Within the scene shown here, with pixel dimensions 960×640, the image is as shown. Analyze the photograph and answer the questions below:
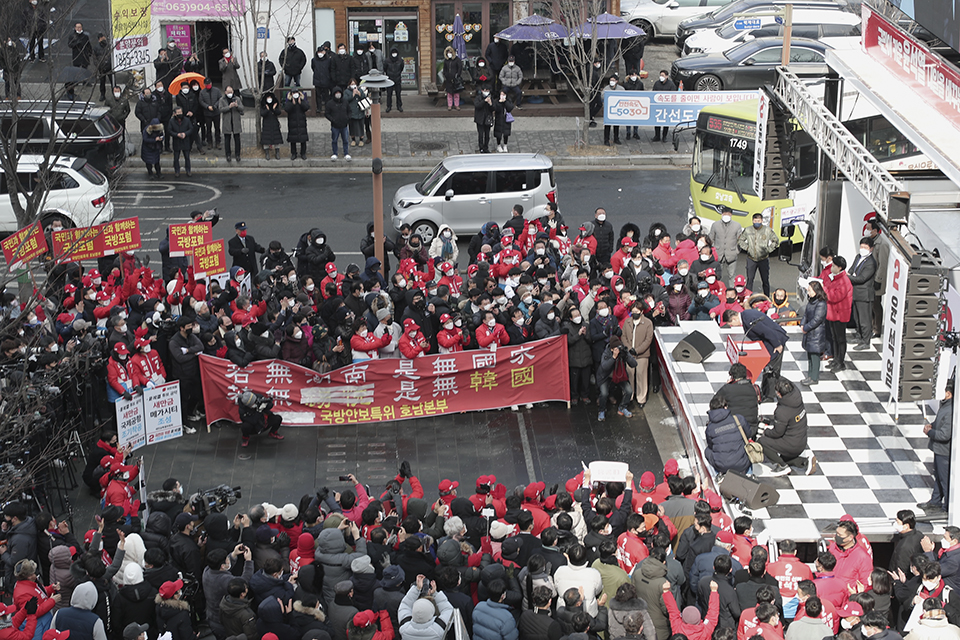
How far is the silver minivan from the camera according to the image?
21.9 metres

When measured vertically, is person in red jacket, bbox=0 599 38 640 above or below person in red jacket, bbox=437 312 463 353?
below

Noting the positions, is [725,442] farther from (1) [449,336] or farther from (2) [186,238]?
(2) [186,238]

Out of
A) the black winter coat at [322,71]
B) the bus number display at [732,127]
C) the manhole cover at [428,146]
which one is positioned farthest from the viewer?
the black winter coat at [322,71]

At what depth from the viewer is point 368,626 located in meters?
9.71

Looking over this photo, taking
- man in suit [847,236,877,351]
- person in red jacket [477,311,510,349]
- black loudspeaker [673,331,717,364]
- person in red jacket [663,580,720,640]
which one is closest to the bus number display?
man in suit [847,236,877,351]

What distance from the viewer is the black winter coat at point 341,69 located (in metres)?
28.6

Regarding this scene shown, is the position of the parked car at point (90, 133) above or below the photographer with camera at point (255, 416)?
above

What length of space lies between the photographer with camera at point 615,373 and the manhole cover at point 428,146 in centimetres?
1329

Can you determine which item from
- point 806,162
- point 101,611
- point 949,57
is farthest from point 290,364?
point 806,162

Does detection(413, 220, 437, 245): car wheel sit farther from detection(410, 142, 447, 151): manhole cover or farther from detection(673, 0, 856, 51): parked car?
detection(673, 0, 856, 51): parked car

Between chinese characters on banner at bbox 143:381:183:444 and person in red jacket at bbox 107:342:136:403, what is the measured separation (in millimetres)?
273

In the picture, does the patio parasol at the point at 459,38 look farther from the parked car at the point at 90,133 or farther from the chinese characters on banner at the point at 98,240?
the chinese characters on banner at the point at 98,240

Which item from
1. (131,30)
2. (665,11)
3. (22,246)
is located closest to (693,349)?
(22,246)

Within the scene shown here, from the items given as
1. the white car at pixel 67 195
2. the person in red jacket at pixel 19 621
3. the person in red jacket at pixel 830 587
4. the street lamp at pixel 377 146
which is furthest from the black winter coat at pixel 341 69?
the person in red jacket at pixel 830 587
